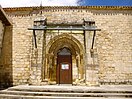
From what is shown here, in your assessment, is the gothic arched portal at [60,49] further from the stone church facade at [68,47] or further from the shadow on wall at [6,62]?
the shadow on wall at [6,62]

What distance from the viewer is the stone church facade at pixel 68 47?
10.3m

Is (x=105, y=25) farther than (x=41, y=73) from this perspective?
Yes

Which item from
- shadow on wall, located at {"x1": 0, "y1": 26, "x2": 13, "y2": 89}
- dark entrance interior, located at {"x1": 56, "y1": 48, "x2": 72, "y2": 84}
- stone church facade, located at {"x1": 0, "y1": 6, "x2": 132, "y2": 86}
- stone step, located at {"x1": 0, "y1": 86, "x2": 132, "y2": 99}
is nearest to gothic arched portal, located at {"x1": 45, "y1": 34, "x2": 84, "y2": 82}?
stone church facade, located at {"x1": 0, "y1": 6, "x2": 132, "y2": 86}

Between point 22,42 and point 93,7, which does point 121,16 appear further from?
point 22,42

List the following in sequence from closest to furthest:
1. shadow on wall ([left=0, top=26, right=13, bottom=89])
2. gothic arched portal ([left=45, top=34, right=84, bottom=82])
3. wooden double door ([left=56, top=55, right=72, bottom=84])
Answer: gothic arched portal ([left=45, top=34, right=84, bottom=82])
shadow on wall ([left=0, top=26, right=13, bottom=89])
wooden double door ([left=56, top=55, right=72, bottom=84])

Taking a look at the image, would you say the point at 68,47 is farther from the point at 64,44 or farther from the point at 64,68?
the point at 64,68

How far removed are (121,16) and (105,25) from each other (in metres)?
1.18

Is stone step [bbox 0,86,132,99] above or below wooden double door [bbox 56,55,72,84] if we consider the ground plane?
below

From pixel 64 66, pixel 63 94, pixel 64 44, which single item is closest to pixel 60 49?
pixel 64 44

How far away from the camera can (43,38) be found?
1055 cm

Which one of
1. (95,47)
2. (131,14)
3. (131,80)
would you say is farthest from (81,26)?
(131,80)

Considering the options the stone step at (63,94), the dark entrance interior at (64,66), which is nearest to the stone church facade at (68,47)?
the dark entrance interior at (64,66)

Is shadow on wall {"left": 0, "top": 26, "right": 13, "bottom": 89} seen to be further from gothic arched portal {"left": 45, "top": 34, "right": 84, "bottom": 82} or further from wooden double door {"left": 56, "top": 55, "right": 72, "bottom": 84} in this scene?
wooden double door {"left": 56, "top": 55, "right": 72, "bottom": 84}

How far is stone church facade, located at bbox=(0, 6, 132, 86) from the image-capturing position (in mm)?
10289
